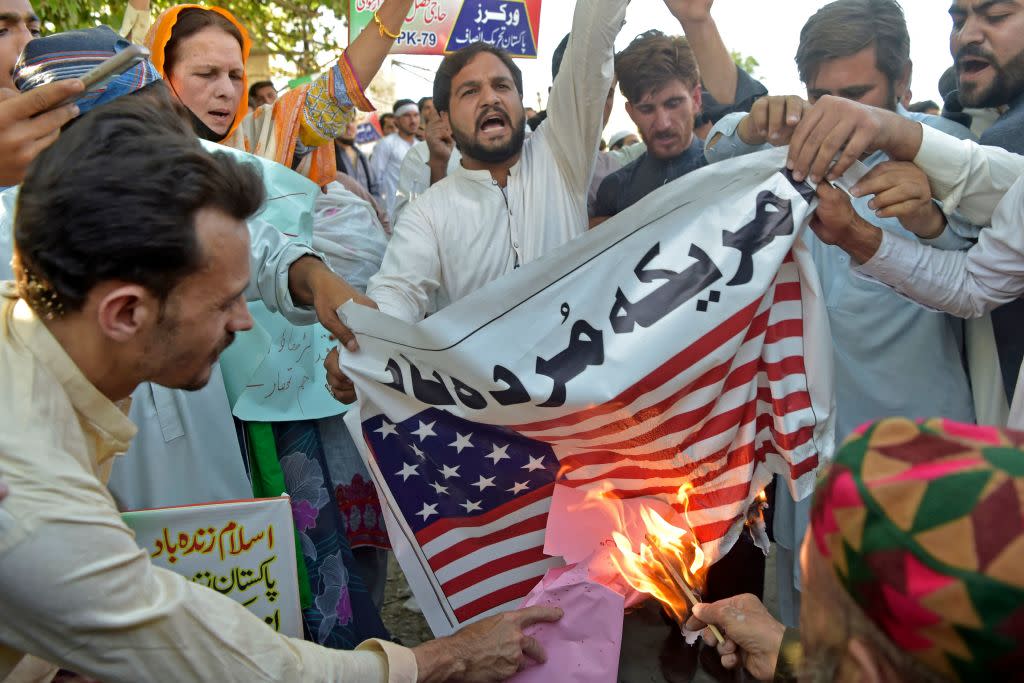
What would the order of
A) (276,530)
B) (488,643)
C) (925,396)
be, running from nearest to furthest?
(488,643) < (276,530) < (925,396)

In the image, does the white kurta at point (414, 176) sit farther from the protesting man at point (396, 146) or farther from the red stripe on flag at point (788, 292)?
the protesting man at point (396, 146)

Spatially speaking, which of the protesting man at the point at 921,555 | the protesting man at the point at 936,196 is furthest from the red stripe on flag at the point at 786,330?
the protesting man at the point at 921,555

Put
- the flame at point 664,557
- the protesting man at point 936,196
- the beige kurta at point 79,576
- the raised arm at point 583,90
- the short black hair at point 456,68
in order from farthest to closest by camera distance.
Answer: the short black hair at point 456,68
the raised arm at point 583,90
the protesting man at point 936,196
the flame at point 664,557
the beige kurta at point 79,576

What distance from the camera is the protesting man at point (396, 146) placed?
9773 millimetres

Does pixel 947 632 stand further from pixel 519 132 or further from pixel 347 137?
pixel 347 137

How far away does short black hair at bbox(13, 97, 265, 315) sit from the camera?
159 centimetres

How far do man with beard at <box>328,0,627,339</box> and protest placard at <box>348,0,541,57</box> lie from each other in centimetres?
155

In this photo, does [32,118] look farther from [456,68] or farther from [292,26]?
[292,26]

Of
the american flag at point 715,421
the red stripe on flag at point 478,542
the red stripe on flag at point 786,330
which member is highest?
the red stripe on flag at point 786,330

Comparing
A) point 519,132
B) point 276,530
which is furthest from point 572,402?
point 519,132

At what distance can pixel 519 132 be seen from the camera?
3371mm

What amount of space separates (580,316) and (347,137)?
6.93 m

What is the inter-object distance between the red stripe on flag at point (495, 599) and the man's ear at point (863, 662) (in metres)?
1.53

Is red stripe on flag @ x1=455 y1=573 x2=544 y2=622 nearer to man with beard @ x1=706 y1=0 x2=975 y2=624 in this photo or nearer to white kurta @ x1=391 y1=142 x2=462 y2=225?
man with beard @ x1=706 y1=0 x2=975 y2=624
